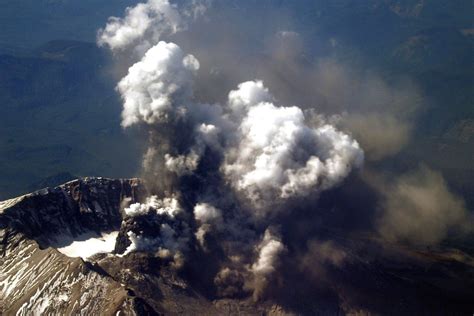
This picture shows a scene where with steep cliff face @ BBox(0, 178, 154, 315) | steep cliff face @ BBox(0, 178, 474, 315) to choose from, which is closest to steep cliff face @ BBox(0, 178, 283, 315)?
steep cliff face @ BBox(0, 178, 154, 315)

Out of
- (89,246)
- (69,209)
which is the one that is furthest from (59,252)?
(69,209)

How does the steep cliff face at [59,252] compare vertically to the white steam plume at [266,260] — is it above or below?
below

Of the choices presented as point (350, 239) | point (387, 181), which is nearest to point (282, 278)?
point (350, 239)

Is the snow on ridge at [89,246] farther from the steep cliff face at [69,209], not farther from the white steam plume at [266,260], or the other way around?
the white steam plume at [266,260]

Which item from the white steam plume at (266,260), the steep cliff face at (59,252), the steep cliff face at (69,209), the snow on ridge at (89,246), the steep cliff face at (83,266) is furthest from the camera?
the snow on ridge at (89,246)

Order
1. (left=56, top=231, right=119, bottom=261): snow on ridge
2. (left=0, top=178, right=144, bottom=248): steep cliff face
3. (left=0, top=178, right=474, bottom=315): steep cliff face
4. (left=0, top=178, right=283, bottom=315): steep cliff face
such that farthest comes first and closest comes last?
(left=56, top=231, right=119, bottom=261): snow on ridge
(left=0, top=178, right=144, bottom=248): steep cliff face
(left=0, top=178, right=474, bottom=315): steep cliff face
(left=0, top=178, right=283, bottom=315): steep cliff face

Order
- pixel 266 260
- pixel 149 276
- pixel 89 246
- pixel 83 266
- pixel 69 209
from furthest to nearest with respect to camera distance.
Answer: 1. pixel 69 209
2. pixel 89 246
3. pixel 266 260
4. pixel 149 276
5. pixel 83 266

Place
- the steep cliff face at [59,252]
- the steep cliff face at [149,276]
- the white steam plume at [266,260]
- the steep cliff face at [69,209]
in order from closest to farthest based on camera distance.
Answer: the steep cliff face at [59,252], the steep cliff face at [149,276], the white steam plume at [266,260], the steep cliff face at [69,209]

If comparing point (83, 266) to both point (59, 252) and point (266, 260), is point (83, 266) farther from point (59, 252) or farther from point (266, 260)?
point (266, 260)

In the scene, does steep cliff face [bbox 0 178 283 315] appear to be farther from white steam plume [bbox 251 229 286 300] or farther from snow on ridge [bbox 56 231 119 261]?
white steam plume [bbox 251 229 286 300]

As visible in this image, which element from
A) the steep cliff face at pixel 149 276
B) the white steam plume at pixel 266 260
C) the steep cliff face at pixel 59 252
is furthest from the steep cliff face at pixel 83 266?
the white steam plume at pixel 266 260

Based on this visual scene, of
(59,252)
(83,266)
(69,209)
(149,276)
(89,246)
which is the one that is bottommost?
(83,266)

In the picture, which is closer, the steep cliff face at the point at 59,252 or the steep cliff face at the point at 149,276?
the steep cliff face at the point at 59,252
